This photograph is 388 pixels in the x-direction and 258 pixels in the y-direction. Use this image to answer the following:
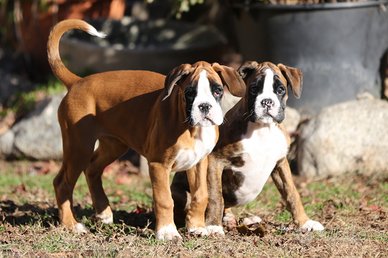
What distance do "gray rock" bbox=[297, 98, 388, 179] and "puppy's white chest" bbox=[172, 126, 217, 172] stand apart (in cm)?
281

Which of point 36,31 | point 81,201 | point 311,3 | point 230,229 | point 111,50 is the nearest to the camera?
point 230,229

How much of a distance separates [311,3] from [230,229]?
3894 millimetres

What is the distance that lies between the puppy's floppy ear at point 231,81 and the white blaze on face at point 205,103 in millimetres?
173

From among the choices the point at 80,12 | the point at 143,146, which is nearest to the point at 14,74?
the point at 80,12

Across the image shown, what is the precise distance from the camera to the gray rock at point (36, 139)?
7137mm

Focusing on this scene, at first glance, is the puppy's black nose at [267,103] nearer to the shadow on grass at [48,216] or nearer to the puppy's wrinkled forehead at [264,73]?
the puppy's wrinkled forehead at [264,73]

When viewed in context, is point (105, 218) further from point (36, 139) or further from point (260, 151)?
point (36, 139)

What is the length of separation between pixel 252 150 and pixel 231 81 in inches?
28.2

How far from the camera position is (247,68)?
388 centimetres

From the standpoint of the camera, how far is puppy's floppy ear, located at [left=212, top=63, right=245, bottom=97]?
3365 mm

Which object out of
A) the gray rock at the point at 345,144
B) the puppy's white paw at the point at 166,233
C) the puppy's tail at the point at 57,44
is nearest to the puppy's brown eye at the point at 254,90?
the puppy's white paw at the point at 166,233

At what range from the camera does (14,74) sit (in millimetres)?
9797

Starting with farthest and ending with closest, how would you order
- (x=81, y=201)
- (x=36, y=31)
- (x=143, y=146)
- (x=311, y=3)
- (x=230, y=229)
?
(x=36, y=31) → (x=311, y=3) → (x=81, y=201) → (x=230, y=229) → (x=143, y=146)

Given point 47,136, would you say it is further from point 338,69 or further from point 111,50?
point 338,69
